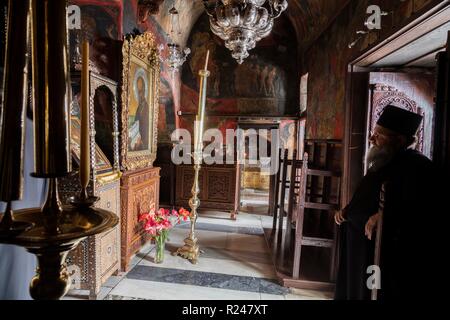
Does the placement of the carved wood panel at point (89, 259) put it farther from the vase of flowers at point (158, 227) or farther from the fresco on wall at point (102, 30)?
the fresco on wall at point (102, 30)

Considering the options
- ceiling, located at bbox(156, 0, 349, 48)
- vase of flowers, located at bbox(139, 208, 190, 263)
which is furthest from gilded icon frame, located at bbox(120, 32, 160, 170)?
ceiling, located at bbox(156, 0, 349, 48)

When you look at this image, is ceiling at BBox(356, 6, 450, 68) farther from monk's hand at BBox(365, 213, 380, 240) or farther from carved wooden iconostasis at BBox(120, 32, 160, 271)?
carved wooden iconostasis at BBox(120, 32, 160, 271)

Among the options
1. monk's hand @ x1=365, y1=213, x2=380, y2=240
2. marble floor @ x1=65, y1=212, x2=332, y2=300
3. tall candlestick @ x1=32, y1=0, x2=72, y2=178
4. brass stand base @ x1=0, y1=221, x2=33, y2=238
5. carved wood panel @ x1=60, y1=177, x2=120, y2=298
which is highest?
tall candlestick @ x1=32, y1=0, x2=72, y2=178

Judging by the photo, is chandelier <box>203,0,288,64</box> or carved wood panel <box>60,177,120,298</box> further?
carved wood panel <box>60,177,120,298</box>

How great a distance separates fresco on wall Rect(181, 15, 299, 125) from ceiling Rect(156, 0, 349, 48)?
466 millimetres

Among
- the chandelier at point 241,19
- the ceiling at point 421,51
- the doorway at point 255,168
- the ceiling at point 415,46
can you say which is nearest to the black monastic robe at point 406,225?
the ceiling at point 415,46

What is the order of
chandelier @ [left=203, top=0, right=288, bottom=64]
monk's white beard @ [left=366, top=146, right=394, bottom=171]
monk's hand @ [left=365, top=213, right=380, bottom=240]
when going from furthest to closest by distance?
chandelier @ [left=203, top=0, right=288, bottom=64]
monk's white beard @ [left=366, top=146, right=394, bottom=171]
monk's hand @ [left=365, top=213, right=380, bottom=240]

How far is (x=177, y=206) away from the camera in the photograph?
21.2 feet

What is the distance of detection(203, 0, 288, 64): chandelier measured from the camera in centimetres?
241

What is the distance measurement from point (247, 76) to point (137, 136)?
5.17m

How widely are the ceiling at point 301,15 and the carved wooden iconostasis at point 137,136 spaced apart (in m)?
1.92

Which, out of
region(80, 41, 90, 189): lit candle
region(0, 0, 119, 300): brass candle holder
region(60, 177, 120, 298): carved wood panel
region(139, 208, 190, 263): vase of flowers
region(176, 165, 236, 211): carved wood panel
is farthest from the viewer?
region(176, 165, 236, 211): carved wood panel

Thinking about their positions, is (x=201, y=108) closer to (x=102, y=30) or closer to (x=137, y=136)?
(x=137, y=136)

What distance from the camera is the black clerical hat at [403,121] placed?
220cm
